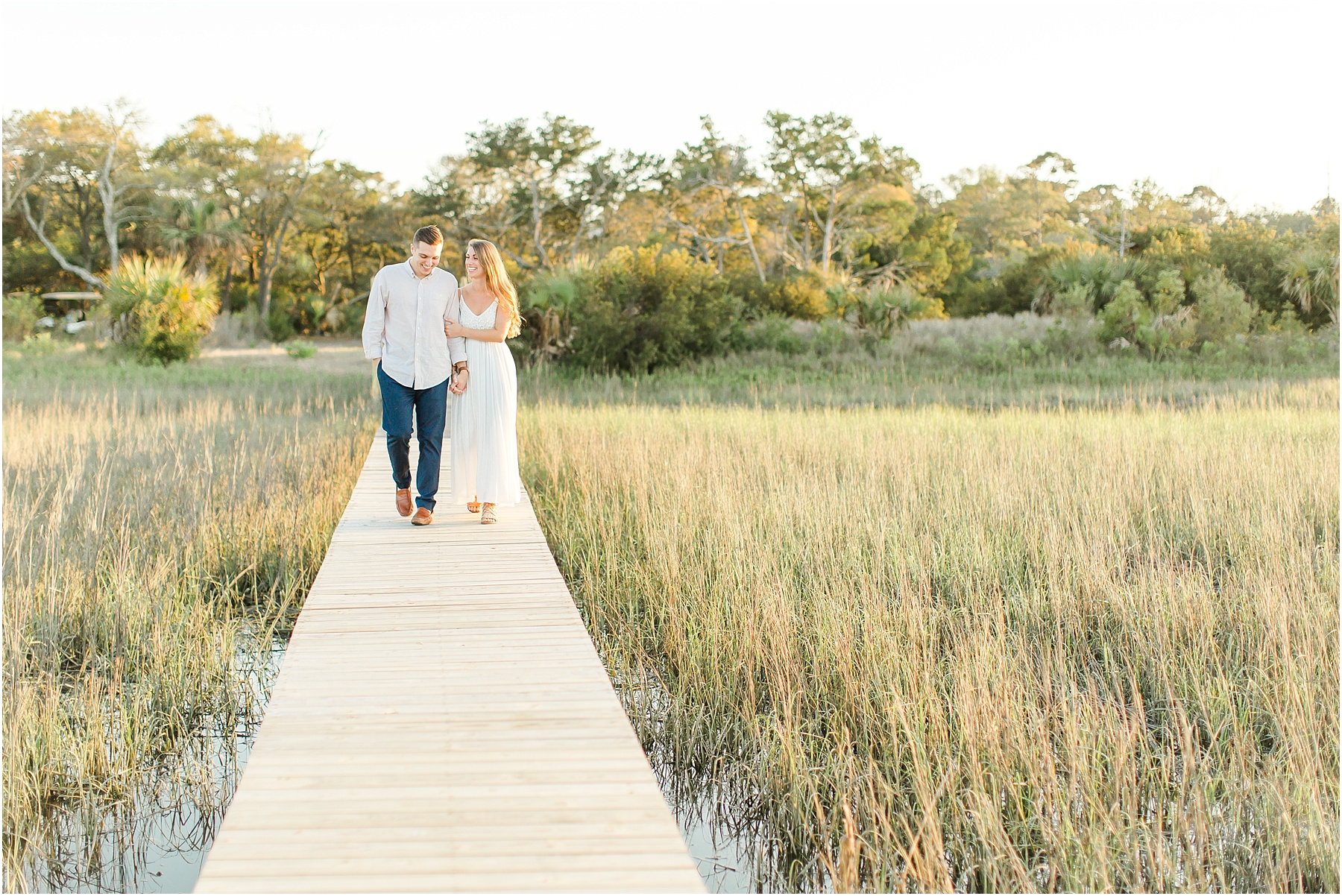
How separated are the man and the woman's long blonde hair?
7.8 inches

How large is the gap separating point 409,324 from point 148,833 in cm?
298

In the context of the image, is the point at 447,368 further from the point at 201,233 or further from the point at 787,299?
the point at 201,233

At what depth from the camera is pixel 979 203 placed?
159 feet

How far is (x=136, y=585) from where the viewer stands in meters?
4.85

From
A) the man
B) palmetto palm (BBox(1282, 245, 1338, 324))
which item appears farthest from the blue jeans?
palmetto palm (BBox(1282, 245, 1338, 324))

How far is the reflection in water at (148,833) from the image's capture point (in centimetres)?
298

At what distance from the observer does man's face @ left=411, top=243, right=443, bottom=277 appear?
5.32m

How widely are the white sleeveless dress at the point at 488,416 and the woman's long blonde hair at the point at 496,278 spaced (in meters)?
0.06

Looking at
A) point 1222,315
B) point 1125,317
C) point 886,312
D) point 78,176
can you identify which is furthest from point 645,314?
point 78,176

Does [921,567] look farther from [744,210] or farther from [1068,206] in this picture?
[1068,206]

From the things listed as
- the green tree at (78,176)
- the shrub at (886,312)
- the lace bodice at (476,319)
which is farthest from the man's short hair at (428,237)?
the green tree at (78,176)

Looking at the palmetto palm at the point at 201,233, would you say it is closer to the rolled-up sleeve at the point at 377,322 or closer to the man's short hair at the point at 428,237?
the rolled-up sleeve at the point at 377,322

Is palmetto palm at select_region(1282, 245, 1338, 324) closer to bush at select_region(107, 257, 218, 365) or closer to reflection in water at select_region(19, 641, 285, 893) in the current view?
reflection in water at select_region(19, 641, 285, 893)

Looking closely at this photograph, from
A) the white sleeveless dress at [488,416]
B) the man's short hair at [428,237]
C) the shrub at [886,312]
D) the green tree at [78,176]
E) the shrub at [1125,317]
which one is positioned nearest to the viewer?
the man's short hair at [428,237]
